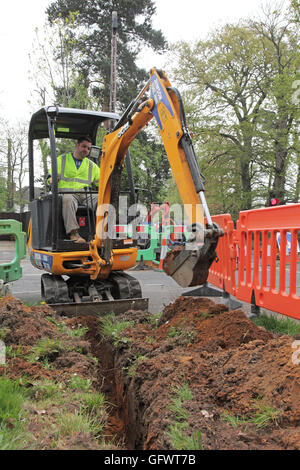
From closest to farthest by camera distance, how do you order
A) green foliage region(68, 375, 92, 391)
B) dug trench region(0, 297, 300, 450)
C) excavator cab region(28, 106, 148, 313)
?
dug trench region(0, 297, 300, 450) → green foliage region(68, 375, 92, 391) → excavator cab region(28, 106, 148, 313)

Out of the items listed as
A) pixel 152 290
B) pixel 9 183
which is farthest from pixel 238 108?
pixel 9 183

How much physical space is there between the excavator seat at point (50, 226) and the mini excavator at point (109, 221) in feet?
0.05

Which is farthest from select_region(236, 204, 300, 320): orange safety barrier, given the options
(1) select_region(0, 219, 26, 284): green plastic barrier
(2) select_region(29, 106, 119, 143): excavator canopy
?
(1) select_region(0, 219, 26, 284): green plastic barrier

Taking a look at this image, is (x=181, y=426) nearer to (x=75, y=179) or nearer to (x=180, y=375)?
(x=180, y=375)

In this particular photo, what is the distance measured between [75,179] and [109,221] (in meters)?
0.95

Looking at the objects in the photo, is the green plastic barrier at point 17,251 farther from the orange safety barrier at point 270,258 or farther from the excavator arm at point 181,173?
the orange safety barrier at point 270,258

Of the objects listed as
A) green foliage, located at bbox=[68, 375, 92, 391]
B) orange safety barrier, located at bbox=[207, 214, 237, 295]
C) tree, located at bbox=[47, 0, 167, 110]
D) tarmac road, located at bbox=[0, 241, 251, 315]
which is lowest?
tarmac road, located at bbox=[0, 241, 251, 315]

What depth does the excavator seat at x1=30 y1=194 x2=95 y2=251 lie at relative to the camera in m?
5.89

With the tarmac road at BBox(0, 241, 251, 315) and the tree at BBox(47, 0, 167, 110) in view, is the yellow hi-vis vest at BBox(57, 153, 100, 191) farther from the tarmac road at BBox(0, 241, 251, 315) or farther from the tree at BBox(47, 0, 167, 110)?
the tree at BBox(47, 0, 167, 110)

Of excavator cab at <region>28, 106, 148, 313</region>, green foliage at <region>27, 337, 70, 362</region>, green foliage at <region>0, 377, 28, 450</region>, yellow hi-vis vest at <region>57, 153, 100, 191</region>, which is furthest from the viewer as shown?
yellow hi-vis vest at <region>57, 153, 100, 191</region>

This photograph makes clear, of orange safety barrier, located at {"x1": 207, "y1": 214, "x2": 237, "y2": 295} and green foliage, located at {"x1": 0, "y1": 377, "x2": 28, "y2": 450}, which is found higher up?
orange safety barrier, located at {"x1": 207, "y1": 214, "x2": 237, "y2": 295}

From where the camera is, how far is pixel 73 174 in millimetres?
6160

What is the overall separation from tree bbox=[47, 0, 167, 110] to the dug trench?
807 inches
